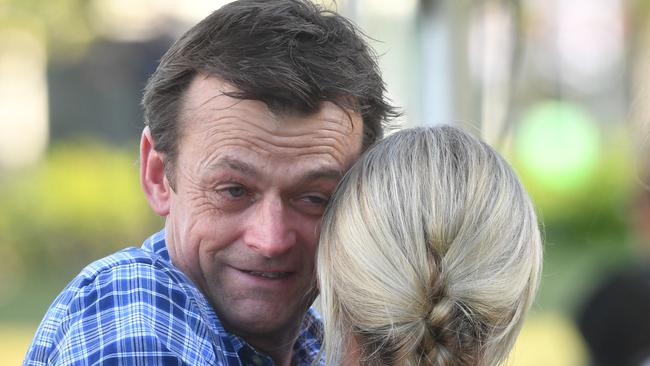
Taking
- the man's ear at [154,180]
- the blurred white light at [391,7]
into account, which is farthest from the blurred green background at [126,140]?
the man's ear at [154,180]

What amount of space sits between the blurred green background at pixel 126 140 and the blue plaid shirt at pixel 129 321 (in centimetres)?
500

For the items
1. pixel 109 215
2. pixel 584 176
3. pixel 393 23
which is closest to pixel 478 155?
pixel 393 23

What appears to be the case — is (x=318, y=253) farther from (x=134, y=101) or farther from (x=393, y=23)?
(x=134, y=101)

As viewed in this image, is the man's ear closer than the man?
No

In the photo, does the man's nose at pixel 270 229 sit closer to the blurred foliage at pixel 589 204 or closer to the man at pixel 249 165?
the man at pixel 249 165

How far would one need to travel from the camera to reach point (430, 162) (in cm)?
200

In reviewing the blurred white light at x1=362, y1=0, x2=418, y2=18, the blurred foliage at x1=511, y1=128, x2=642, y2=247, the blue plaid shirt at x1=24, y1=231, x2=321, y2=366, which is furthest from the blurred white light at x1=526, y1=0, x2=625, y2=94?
the blue plaid shirt at x1=24, y1=231, x2=321, y2=366

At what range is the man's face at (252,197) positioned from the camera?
7.02 feet

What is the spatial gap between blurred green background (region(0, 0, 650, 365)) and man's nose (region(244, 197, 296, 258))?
4.90m

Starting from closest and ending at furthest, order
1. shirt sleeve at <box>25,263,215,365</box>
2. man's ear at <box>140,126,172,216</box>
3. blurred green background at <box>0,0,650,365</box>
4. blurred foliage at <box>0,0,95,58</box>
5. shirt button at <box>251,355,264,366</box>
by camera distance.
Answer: shirt sleeve at <box>25,263,215,365</box> < shirt button at <box>251,355,264,366</box> < man's ear at <box>140,126,172,216</box> < blurred foliage at <box>0,0,95,58</box> < blurred green background at <box>0,0,650,365</box>

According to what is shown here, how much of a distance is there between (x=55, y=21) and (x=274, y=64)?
31.6ft

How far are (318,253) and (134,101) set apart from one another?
10961mm

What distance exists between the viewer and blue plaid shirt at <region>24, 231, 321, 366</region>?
1832 mm

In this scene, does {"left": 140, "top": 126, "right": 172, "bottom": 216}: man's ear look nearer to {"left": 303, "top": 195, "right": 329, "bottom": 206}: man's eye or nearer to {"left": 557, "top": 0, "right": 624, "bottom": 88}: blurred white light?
{"left": 303, "top": 195, "right": 329, "bottom": 206}: man's eye
